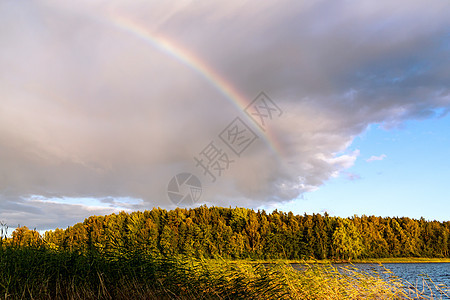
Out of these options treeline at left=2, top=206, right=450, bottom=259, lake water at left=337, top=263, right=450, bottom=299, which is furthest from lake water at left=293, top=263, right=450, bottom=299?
treeline at left=2, top=206, right=450, bottom=259

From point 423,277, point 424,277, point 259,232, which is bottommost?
point 424,277

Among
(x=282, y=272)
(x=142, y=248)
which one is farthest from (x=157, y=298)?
(x=282, y=272)

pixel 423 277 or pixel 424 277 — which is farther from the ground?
pixel 423 277

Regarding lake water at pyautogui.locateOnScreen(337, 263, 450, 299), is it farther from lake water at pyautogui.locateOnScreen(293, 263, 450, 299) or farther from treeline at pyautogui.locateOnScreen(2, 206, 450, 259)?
treeline at pyautogui.locateOnScreen(2, 206, 450, 259)

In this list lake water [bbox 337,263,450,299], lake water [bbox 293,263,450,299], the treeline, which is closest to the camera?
lake water [bbox 293,263,450,299]

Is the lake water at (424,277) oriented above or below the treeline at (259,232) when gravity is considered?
below

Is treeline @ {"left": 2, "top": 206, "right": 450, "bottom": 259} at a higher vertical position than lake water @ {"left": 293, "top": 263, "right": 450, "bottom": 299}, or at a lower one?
higher

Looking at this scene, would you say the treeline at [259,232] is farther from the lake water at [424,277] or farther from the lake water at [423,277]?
the lake water at [423,277]

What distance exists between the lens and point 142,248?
38.2 ft

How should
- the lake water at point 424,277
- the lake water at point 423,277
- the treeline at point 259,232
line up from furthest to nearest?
the treeline at point 259,232, the lake water at point 424,277, the lake water at point 423,277

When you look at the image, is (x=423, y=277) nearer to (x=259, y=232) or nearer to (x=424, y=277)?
(x=424, y=277)

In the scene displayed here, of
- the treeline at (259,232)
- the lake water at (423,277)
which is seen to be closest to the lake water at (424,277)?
the lake water at (423,277)

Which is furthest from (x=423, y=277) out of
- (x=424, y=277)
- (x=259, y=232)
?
(x=259, y=232)

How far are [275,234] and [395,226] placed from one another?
3977 centimetres
